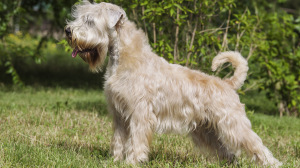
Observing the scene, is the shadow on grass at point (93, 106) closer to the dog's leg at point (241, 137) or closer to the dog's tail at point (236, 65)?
the dog's tail at point (236, 65)

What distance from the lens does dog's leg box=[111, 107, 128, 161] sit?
174 inches

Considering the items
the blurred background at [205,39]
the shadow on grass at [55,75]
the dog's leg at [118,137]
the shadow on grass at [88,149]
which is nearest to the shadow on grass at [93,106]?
the blurred background at [205,39]

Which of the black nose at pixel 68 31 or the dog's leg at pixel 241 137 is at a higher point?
the black nose at pixel 68 31

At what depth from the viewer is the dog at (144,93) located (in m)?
4.14

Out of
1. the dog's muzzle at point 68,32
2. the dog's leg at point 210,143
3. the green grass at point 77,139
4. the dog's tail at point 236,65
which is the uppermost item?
the dog's muzzle at point 68,32

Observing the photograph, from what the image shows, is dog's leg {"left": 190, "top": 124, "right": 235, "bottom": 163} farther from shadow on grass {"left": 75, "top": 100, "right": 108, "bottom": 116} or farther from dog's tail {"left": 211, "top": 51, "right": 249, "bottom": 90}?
shadow on grass {"left": 75, "top": 100, "right": 108, "bottom": 116}

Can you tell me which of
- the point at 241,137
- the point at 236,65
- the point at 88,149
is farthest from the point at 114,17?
the point at 241,137

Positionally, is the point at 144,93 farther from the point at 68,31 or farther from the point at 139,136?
the point at 68,31

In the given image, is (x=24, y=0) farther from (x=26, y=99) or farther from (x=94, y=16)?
(x=94, y=16)

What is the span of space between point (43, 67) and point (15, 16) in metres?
3.33

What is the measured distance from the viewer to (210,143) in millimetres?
4781

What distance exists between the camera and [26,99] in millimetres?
8180

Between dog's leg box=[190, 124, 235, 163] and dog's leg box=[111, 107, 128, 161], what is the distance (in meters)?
0.87

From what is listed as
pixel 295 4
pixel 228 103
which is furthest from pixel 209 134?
pixel 295 4
